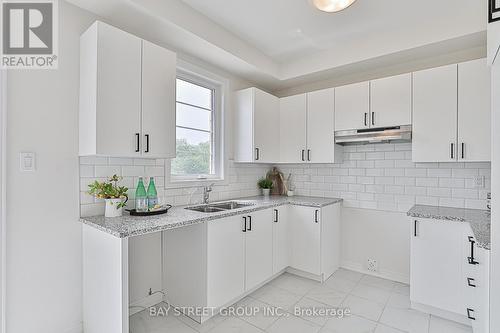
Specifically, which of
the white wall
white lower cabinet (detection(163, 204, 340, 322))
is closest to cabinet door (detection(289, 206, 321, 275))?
white lower cabinet (detection(163, 204, 340, 322))

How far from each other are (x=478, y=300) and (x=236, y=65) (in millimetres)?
3032

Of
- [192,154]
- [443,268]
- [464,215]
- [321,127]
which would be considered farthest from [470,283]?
[192,154]

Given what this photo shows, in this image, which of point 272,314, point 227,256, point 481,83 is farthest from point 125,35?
point 481,83

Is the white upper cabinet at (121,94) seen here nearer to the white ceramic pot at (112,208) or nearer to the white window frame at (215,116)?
the white ceramic pot at (112,208)

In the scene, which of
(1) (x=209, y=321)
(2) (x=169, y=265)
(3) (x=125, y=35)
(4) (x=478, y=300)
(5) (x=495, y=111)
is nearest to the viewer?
(5) (x=495, y=111)

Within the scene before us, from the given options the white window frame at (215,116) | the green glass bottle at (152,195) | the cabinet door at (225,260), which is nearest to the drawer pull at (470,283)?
the cabinet door at (225,260)

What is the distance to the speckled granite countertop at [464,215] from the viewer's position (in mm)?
1828

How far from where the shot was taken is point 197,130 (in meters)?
3.08

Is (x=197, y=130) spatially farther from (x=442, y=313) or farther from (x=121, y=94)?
(x=442, y=313)

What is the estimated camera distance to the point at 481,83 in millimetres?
2357

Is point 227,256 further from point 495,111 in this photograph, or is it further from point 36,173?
point 495,111

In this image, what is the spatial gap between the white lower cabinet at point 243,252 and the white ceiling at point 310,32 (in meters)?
1.74

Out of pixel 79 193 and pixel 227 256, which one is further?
pixel 227 256

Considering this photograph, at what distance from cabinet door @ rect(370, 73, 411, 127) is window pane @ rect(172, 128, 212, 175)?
1927mm
